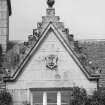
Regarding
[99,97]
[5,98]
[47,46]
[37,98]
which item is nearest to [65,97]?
[37,98]

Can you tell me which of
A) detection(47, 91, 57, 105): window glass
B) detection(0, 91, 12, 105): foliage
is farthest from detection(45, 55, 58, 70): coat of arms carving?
detection(0, 91, 12, 105): foliage

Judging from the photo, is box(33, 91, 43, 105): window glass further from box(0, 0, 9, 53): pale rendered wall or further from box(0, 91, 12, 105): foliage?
box(0, 0, 9, 53): pale rendered wall

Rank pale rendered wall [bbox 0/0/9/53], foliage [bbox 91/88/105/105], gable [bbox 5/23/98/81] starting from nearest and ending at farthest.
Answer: foliage [bbox 91/88/105/105]
gable [bbox 5/23/98/81]
pale rendered wall [bbox 0/0/9/53]

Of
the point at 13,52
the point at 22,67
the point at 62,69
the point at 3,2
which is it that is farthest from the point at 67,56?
the point at 3,2

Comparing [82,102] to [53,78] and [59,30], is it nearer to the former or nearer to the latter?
[53,78]

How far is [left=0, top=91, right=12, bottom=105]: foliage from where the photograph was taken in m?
19.9

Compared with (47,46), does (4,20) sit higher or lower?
higher

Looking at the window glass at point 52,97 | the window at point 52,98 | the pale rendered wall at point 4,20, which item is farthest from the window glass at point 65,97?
the pale rendered wall at point 4,20

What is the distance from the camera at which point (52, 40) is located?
812 inches

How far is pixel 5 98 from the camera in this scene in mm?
20047

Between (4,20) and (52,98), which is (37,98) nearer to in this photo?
(52,98)

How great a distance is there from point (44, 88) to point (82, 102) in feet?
5.44

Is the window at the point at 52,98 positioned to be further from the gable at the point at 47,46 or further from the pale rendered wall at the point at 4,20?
the pale rendered wall at the point at 4,20

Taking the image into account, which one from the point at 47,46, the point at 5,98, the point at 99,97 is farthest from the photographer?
the point at 47,46
